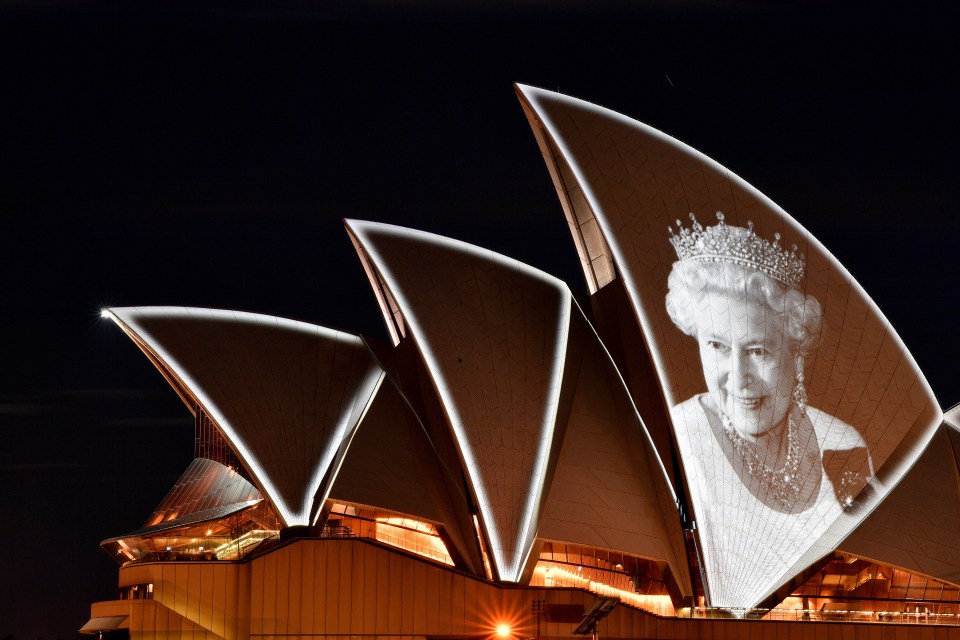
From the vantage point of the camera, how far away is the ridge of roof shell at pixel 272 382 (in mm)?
29328

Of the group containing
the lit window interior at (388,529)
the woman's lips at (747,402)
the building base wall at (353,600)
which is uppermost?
the woman's lips at (747,402)

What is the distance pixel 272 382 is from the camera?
3069 centimetres

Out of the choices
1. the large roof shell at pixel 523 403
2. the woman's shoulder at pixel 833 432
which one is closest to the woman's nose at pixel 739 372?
the woman's shoulder at pixel 833 432

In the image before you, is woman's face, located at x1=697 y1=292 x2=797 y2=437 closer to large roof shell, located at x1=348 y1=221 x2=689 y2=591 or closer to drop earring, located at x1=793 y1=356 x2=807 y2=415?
drop earring, located at x1=793 y1=356 x2=807 y2=415

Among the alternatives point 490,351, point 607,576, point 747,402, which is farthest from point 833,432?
point 490,351

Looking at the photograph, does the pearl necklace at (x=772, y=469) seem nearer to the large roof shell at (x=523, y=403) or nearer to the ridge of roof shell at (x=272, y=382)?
the large roof shell at (x=523, y=403)

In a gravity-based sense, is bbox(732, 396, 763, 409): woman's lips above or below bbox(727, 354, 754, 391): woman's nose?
below

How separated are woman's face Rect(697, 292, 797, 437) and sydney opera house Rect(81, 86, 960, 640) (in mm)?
47

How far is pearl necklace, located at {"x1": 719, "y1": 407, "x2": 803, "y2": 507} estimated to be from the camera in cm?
2948

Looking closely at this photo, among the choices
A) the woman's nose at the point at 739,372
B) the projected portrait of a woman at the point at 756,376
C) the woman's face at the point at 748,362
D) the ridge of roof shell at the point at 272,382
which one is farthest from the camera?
the woman's nose at the point at 739,372

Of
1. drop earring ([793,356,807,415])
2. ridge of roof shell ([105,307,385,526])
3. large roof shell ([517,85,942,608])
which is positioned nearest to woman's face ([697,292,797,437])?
drop earring ([793,356,807,415])

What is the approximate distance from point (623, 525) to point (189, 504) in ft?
39.0

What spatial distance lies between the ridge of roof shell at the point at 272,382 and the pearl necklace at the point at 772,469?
8.71 m

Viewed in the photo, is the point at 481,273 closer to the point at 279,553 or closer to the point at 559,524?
the point at 559,524
